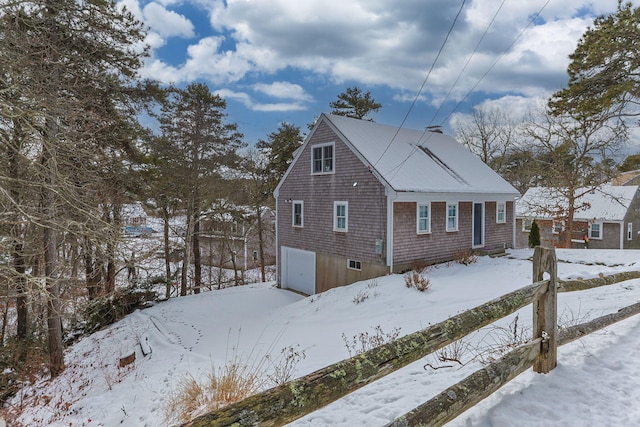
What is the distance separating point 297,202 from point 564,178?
54.7ft

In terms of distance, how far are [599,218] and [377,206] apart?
20491mm

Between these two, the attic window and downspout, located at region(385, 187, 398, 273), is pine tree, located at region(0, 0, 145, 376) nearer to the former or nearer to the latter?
downspout, located at region(385, 187, 398, 273)

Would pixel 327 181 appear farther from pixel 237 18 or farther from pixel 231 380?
pixel 231 380

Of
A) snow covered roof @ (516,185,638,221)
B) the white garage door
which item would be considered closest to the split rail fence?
the white garage door

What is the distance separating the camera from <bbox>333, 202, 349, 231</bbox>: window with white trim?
15125mm

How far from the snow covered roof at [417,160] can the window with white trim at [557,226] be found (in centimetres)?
1042

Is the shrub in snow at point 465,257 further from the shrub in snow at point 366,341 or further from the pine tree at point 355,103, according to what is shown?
the pine tree at point 355,103

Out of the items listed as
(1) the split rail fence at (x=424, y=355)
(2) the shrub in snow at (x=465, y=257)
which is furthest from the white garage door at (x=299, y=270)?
(1) the split rail fence at (x=424, y=355)

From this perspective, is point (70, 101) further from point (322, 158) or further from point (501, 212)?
point (501, 212)

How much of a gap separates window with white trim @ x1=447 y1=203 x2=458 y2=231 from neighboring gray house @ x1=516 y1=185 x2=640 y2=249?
11.7 meters

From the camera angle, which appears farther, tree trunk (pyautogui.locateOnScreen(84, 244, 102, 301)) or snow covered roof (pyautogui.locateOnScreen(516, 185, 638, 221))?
snow covered roof (pyautogui.locateOnScreen(516, 185, 638, 221))

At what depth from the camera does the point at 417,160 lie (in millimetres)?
16203

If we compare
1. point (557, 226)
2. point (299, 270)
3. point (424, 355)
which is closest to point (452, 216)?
point (299, 270)

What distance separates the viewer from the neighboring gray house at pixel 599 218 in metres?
24.1
